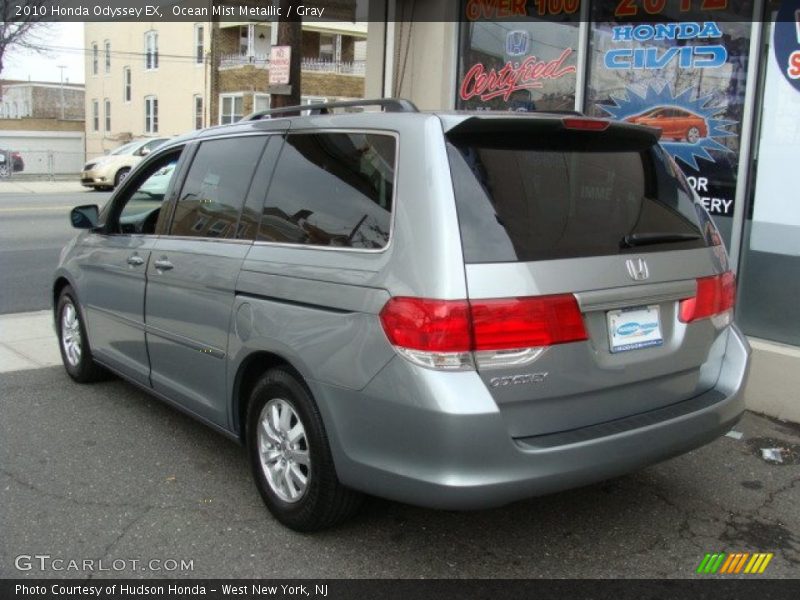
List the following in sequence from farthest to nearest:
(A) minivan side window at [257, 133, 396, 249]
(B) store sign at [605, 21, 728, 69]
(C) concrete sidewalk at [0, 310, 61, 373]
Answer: (C) concrete sidewalk at [0, 310, 61, 373] < (B) store sign at [605, 21, 728, 69] < (A) minivan side window at [257, 133, 396, 249]

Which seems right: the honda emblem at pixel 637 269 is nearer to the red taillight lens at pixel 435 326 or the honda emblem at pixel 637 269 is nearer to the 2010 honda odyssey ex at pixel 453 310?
the 2010 honda odyssey ex at pixel 453 310

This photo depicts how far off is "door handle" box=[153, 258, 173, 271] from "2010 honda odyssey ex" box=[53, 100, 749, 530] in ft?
0.69

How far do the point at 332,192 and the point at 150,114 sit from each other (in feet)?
135

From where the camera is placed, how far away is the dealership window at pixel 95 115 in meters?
46.7

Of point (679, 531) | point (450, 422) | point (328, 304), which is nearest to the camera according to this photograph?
point (450, 422)

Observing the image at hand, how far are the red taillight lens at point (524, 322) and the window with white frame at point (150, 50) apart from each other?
41451 mm

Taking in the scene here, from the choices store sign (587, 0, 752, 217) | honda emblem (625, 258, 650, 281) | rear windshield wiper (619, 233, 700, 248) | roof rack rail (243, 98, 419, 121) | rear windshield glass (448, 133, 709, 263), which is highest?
store sign (587, 0, 752, 217)

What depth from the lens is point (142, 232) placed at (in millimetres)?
4762

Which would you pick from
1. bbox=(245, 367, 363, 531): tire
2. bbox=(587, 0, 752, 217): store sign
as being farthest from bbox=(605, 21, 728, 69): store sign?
bbox=(245, 367, 363, 531): tire

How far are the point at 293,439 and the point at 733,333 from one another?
2.09m

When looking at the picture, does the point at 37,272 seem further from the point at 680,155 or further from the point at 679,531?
the point at 679,531

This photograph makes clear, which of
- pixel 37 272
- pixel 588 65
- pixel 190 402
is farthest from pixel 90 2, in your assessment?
pixel 190 402

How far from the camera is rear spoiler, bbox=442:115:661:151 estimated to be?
9.97 ft

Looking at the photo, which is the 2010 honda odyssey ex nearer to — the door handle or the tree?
the door handle
